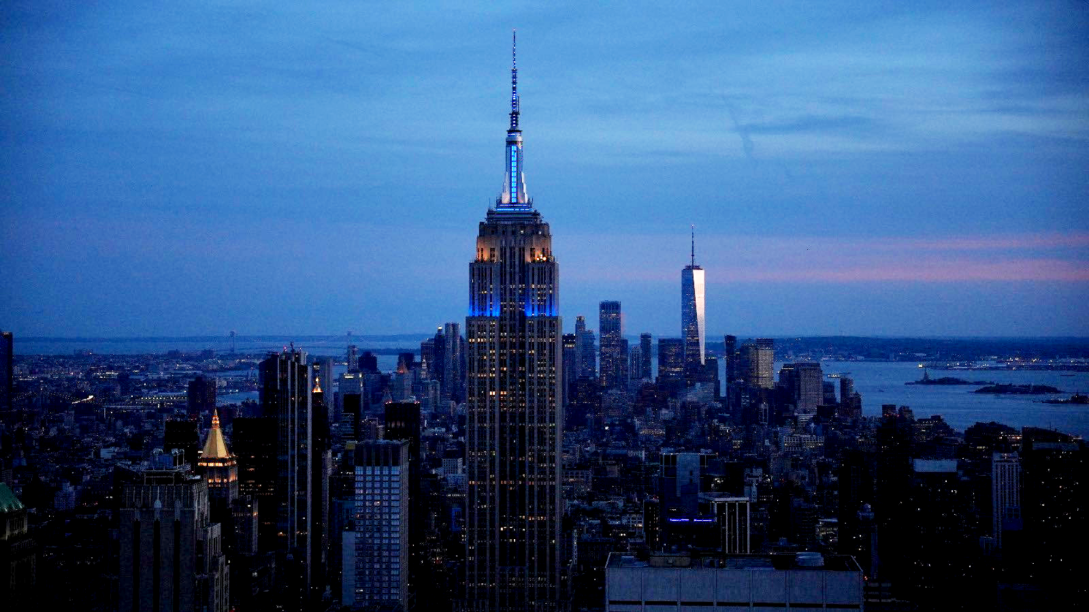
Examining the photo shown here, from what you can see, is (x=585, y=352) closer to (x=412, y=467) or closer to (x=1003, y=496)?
(x=412, y=467)

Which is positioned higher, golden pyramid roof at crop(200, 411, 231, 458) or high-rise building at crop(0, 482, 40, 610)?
golden pyramid roof at crop(200, 411, 231, 458)

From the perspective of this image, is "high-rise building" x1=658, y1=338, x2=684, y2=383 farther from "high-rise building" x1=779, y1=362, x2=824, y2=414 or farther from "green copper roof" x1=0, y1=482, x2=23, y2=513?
"green copper roof" x1=0, y1=482, x2=23, y2=513

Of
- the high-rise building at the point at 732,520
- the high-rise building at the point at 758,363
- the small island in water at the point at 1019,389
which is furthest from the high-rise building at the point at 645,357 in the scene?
the small island in water at the point at 1019,389

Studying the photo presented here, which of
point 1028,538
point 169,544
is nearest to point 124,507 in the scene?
point 169,544

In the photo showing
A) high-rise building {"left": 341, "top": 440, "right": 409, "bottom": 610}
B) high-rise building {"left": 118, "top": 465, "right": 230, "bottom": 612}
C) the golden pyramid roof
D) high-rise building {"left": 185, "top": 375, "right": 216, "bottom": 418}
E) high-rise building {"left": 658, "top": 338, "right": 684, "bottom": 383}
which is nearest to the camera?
high-rise building {"left": 118, "top": 465, "right": 230, "bottom": 612}

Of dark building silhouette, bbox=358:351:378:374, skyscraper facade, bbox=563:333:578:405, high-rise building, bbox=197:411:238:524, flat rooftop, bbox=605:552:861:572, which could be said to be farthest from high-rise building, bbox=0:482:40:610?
skyscraper facade, bbox=563:333:578:405

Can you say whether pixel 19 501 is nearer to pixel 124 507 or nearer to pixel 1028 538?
pixel 124 507

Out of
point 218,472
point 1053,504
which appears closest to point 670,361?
point 218,472

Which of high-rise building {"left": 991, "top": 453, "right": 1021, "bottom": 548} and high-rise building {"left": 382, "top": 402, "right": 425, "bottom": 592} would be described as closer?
high-rise building {"left": 991, "top": 453, "right": 1021, "bottom": 548}
